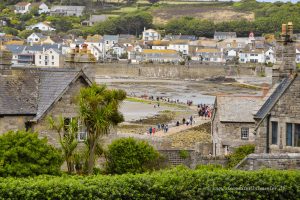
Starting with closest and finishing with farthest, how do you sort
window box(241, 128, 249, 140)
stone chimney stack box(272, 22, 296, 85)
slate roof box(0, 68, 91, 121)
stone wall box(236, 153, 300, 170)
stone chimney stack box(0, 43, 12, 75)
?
stone wall box(236, 153, 300, 170), stone chimney stack box(272, 22, 296, 85), slate roof box(0, 68, 91, 121), stone chimney stack box(0, 43, 12, 75), window box(241, 128, 249, 140)

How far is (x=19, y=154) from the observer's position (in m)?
17.1

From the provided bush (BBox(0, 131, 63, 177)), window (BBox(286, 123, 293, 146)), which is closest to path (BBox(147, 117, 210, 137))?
window (BBox(286, 123, 293, 146))

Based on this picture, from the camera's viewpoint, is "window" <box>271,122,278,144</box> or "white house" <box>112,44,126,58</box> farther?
"white house" <box>112,44,126,58</box>

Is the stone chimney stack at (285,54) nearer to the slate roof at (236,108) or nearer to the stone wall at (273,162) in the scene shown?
the stone wall at (273,162)

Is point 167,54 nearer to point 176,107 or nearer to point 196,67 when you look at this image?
point 196,67

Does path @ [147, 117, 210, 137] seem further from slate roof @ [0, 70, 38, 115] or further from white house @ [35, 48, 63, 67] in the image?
white house @ [35, 48, 63, 67]

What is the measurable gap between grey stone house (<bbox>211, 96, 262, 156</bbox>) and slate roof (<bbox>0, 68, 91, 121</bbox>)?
11498 millimetres

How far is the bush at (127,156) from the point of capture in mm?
19922

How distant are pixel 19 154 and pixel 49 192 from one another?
12.5ft

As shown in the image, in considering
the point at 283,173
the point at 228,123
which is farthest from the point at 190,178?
the point at 228,123

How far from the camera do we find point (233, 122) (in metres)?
32.0

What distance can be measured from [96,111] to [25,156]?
2376 mm

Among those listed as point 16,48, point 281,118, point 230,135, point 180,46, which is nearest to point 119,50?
point 180,46

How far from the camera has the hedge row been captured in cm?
1391
